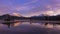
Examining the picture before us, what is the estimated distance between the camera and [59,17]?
7062 cm

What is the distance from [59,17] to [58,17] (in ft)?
2.55

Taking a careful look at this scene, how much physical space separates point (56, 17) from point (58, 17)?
1.01 meters

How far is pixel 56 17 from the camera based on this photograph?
235ft

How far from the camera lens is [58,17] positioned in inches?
2808

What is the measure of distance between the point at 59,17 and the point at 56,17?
1677mm
